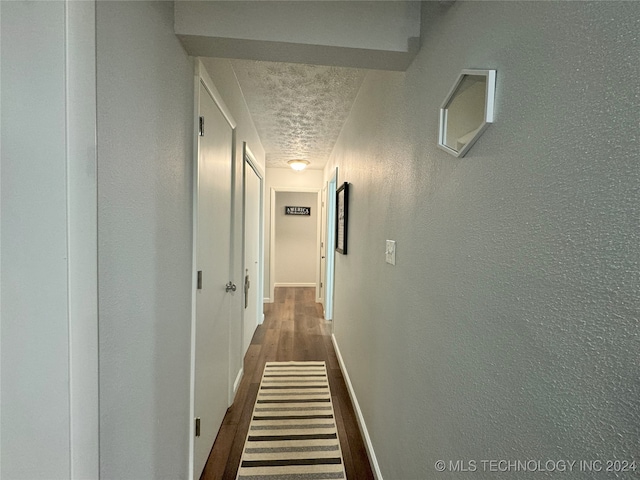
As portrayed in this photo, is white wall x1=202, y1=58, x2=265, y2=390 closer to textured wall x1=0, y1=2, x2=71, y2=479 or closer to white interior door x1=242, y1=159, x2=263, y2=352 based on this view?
white interior door x1=242, y1=159, x2=263, y2=352

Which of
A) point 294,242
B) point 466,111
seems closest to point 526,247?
point 466,111

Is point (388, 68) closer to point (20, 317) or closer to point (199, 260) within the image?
point (199, 260)

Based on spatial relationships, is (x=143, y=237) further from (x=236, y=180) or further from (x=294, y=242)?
(x=294, y=242)

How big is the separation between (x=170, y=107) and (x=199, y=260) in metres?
0.68

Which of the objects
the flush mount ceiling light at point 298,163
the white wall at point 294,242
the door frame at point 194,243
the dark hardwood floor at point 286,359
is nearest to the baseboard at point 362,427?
the dark hardwood floor at point 286,359

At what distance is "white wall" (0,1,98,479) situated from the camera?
52 centimetres

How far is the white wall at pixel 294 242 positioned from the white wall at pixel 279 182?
1445 millimetres

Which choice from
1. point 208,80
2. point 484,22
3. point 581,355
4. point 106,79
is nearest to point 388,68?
point 484,22

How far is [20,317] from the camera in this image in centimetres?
54

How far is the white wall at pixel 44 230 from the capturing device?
52 centimetres

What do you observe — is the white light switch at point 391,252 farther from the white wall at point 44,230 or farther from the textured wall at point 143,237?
the white wall at point 44,230

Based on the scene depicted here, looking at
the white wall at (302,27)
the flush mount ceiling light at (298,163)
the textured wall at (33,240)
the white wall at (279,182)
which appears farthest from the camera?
the white wall at (279,182)

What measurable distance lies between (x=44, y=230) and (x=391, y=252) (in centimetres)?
121

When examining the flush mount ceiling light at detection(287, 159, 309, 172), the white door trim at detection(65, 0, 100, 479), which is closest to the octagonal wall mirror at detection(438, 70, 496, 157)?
the white door trim at detection(65, 0, 100, 479)
